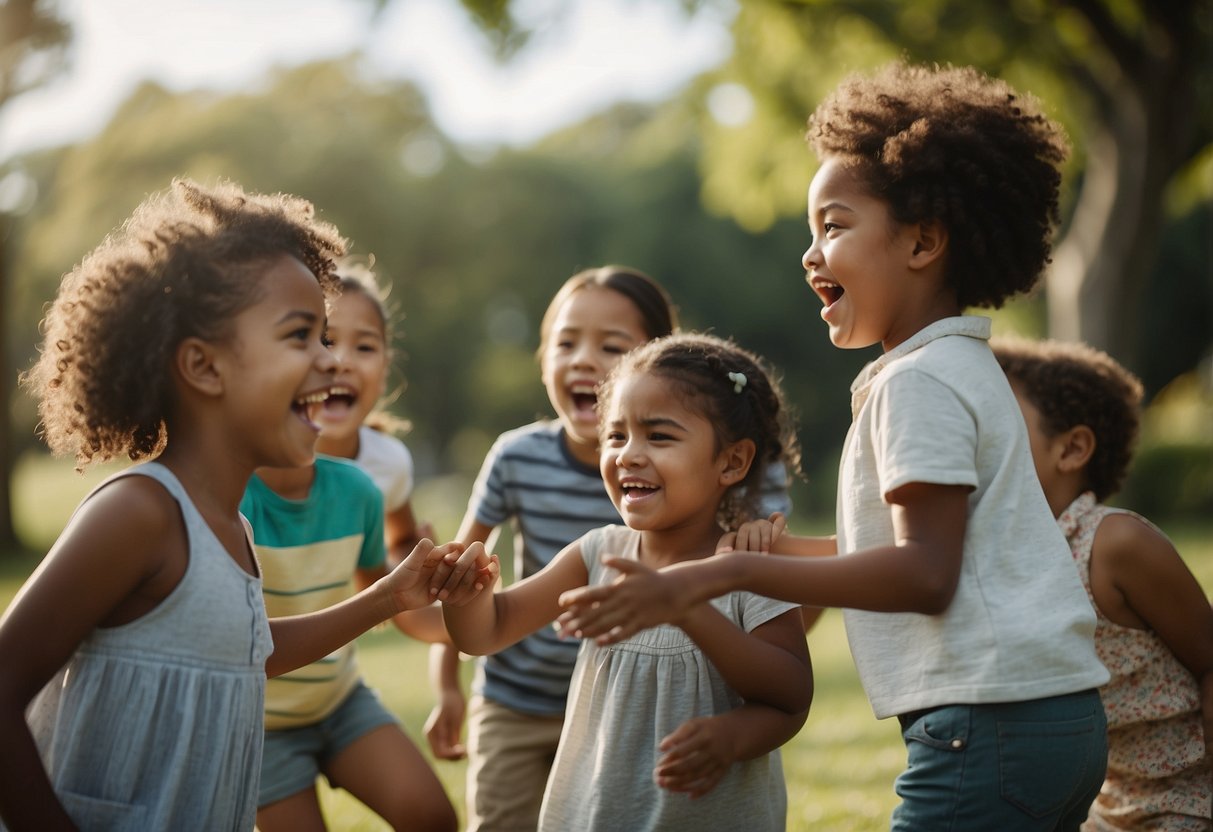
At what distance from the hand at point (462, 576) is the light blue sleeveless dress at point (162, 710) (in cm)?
51

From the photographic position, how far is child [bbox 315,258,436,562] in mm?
4367

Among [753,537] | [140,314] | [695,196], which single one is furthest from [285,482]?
[695,196]

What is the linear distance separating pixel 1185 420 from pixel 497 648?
111 feet

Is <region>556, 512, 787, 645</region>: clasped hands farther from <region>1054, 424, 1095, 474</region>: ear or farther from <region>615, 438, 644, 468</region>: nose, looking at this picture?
<region>1054, 424, 1095, 474</region>: ear

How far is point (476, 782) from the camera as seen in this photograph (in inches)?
159

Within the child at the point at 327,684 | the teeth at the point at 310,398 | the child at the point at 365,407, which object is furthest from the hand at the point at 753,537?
the child at the point at 365,407

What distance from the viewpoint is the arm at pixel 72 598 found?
223 cm

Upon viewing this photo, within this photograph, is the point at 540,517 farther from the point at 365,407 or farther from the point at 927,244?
the point at 927,244

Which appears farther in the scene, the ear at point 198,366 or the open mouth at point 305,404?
the open mouth at point 305,404

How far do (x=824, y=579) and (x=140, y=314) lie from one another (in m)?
1.52

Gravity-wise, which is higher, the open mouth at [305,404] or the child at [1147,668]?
the open mouth at [305,404]

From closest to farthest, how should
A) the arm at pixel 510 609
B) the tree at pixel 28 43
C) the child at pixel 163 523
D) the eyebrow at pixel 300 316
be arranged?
the child at pixel 163 523, the eyebrow at pixel 300 316, the arm at pixel 510 609, the tree at pixel 28 43

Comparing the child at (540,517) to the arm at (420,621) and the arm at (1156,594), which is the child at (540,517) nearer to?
the arm at (420,621)

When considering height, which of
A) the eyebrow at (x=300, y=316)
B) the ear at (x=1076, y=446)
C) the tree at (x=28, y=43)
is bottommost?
the ear at (x=1076, y=446)
